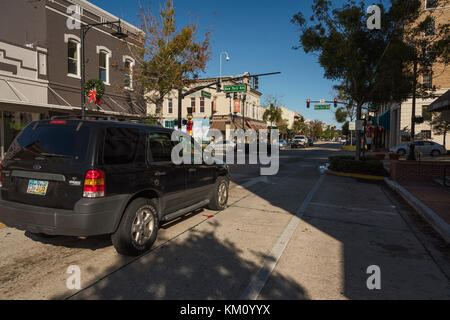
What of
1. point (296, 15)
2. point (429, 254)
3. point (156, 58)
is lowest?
point (429, 254)

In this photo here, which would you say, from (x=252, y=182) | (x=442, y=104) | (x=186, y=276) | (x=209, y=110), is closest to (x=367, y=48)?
(x=442, y=104)

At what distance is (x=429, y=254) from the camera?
464 cm

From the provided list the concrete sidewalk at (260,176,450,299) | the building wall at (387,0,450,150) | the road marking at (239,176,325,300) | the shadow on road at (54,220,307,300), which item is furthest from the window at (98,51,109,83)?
the building wall at (387,0,450,150)

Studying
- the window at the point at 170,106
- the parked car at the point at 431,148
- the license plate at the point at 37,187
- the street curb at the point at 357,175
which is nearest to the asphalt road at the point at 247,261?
the license plate at the point at 37,187

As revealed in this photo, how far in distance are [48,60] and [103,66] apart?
3.96m

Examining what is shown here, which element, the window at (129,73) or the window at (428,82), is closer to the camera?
the window at (428,82)

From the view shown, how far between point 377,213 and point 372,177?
7.08m

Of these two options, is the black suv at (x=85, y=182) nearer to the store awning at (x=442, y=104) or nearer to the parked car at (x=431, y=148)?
the store awning at (x=442, y=104)

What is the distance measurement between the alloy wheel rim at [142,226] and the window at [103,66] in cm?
1716

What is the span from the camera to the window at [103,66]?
1914 centimetres

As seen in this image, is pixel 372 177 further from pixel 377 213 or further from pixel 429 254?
pixel 429 254

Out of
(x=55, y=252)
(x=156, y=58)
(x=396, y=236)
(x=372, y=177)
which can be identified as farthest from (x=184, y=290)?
(x=156, y=58)

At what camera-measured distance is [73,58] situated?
17406mm

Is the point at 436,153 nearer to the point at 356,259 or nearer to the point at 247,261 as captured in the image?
the point at 356,259
